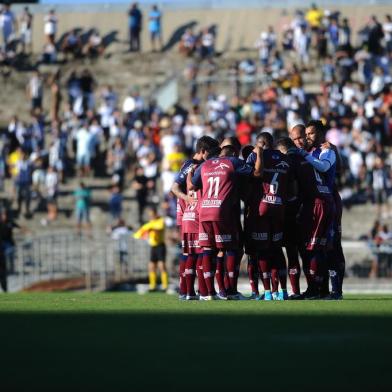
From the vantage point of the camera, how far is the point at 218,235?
1711 cm

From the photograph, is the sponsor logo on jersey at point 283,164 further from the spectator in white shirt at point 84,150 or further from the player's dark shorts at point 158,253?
the spectator in white shirt at point 84,150

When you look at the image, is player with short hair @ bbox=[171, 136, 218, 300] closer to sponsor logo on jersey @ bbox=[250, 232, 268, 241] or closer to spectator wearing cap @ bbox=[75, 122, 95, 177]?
sponsor logo on jersey @ bbox=[250, 232, 268, 241]

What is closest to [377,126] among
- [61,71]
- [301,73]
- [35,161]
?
[301,73]

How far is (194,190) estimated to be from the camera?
17.5m

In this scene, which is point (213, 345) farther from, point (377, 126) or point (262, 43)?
point (262, 43)

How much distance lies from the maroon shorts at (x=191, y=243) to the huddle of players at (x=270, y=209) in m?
0.28

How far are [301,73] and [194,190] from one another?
83.8 ft

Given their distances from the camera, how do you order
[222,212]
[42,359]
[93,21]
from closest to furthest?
[42,359]
[222,212]
[93,21]

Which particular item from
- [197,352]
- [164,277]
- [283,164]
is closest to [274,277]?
[283,164]

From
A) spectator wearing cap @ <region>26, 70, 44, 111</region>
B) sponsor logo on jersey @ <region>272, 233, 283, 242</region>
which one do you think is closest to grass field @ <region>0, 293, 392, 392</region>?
sponsor logo on jersey @ <region>272, 233, 283, 242</region>

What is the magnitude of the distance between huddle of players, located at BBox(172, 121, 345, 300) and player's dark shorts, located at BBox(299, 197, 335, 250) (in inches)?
0.5

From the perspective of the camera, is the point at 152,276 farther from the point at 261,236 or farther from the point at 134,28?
the point at 134,28

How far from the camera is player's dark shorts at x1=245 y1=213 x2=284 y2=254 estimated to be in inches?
671

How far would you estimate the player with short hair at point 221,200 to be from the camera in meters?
17.0
